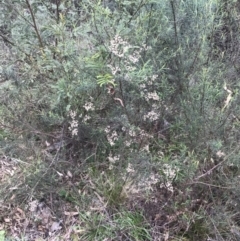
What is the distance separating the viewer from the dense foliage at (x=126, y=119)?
287cm

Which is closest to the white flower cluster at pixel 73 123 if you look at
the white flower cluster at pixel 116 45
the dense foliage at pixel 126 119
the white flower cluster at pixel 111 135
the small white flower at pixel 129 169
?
the dense foliage at pixel 126 119

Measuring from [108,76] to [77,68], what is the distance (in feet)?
1.19

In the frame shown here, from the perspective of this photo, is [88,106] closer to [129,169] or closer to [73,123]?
[73,123]

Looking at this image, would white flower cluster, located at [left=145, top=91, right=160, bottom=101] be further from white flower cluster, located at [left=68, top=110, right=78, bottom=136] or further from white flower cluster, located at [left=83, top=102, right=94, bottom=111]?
white flower cluster, located at [left=68, top=110, right=78, bottom=136]

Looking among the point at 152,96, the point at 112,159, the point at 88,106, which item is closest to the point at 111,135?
the point at 112,159

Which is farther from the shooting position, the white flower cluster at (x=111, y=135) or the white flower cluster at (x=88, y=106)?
the white flower cluster at (x=111, y=135)

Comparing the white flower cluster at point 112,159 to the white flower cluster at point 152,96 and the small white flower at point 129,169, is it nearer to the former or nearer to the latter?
the small white flower at point 129,169

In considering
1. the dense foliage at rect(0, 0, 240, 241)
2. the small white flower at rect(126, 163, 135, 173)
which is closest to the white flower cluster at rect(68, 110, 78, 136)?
the dense foliage at rect(0, 0, 240, 241)

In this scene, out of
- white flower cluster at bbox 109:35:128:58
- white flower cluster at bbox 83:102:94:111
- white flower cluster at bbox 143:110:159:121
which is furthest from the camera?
white flower cluster at bbox 143:110:159:121

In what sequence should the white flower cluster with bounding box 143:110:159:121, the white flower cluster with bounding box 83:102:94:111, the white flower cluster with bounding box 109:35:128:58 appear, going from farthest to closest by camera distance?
the white flower cluster with bounding box 143:110:159:121, the white flower cluster with bounding box 83:102:94:111, the white flower cluster with bounding box 109:35:128:58

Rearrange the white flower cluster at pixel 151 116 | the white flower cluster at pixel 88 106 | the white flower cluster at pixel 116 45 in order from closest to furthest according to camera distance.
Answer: the white flower cluster at pixel 116 45 → the white flower cluster at pixel 88 106 → the white flower cluster at pixel 151 116

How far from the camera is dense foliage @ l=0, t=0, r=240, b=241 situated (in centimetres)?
287

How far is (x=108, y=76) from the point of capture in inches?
101

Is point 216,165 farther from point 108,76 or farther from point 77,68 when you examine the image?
point 77,68
